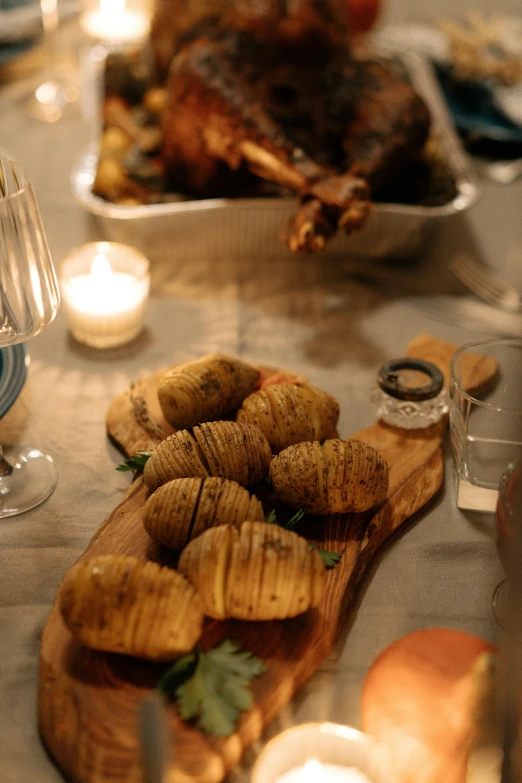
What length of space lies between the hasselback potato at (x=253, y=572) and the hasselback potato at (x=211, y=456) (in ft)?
0.33

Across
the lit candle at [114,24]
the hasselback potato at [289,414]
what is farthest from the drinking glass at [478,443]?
the lit candle at [114,24]

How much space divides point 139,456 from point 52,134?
1050 mm

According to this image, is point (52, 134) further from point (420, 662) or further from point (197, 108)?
point (420, 662)

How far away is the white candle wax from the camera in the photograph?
1.60 feet

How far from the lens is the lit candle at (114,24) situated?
180 cm

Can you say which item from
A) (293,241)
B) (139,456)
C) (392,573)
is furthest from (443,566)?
(293,241)

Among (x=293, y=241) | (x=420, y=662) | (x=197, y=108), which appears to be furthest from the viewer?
(x=197, y=108)

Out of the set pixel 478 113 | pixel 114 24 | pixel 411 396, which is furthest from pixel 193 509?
pixel 114 24

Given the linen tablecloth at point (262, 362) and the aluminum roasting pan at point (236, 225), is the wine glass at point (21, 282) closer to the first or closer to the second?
the linen tablecloth at point (262, 362)

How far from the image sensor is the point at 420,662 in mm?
615

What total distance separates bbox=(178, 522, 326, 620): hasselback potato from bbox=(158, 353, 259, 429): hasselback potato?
0.21 meters

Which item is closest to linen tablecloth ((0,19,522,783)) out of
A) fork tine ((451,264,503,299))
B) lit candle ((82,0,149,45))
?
fork tine ((451,264,503,299))

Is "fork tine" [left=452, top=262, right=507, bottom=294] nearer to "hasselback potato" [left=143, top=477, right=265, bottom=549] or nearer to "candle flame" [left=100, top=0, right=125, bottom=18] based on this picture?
"hasselback potato" [left=143, top=477, right=265, bottom=549]

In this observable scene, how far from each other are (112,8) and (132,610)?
164 centimetres
